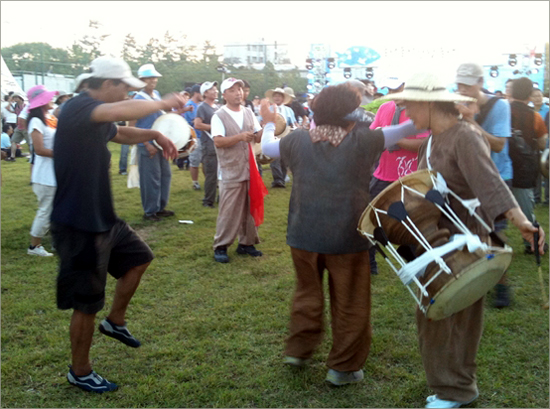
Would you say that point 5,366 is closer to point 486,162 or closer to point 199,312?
point 199,312

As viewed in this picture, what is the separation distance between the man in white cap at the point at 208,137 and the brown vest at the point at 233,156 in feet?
7.27

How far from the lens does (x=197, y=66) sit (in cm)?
2373

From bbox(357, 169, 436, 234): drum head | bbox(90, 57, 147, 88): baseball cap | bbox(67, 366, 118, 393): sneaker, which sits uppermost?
bbox(90, 57, 147, 88): baseball cap

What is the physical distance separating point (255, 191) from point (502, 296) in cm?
283

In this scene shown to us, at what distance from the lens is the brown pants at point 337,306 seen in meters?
3.42

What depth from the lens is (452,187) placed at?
9.70 feet

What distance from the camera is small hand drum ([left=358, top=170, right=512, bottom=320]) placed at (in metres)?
2.71

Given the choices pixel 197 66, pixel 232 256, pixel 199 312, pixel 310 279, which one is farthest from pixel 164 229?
pixel 197 66

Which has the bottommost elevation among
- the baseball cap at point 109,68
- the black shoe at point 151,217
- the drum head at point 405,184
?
the black shoe at point 151,217

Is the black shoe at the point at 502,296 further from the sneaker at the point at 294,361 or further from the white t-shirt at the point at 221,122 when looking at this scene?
the white t-shirt at the point at 221,122

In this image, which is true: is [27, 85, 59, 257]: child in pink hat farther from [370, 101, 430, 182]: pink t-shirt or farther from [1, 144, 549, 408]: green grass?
[370, 101, 430, 182]: pink t-shirt

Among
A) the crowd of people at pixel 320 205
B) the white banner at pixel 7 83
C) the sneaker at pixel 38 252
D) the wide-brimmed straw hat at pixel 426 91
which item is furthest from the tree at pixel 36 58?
the wide-brimmed straw hat at pixel 426 91

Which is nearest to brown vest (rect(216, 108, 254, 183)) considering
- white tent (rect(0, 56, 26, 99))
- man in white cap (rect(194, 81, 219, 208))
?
man in white cap (rect(194, 81, 219, 208))

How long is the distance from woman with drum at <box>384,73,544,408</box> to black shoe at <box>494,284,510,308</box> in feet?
6.21
